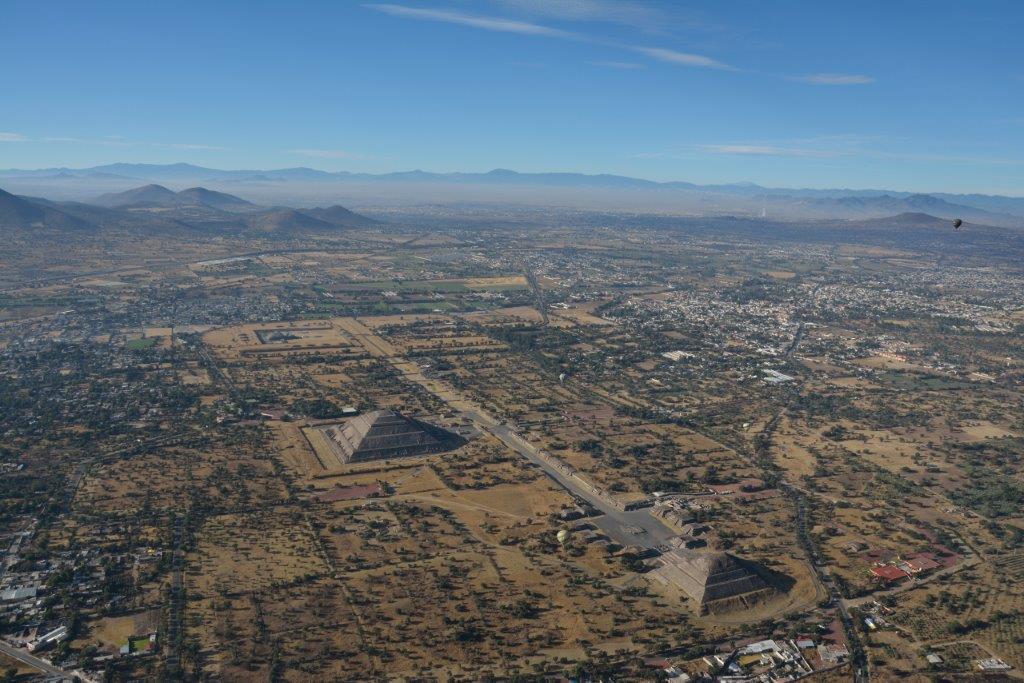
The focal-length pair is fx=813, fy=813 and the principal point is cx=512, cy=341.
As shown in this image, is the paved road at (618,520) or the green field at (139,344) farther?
the green field at (139,344)

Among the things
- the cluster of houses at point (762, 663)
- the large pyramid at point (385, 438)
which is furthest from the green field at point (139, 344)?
the cluster of houses at point (762, 663)

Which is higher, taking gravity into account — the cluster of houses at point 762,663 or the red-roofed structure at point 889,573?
the cluster of houses at point 762,663

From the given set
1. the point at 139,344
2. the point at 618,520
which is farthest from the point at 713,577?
the point at 139,344

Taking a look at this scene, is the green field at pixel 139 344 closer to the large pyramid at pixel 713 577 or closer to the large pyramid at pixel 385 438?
the large pyramid at pixel 385 438

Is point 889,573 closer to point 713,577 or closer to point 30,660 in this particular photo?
point 713,577

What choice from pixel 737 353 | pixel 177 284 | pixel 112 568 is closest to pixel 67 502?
pixel 112 568

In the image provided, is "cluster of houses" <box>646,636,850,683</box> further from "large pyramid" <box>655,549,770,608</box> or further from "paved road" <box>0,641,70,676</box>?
"paved road" <box>0,641,70,676</box>

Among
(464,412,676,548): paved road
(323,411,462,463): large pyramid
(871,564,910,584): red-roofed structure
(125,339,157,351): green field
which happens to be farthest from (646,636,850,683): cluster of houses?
(125,339,157,351): green field
